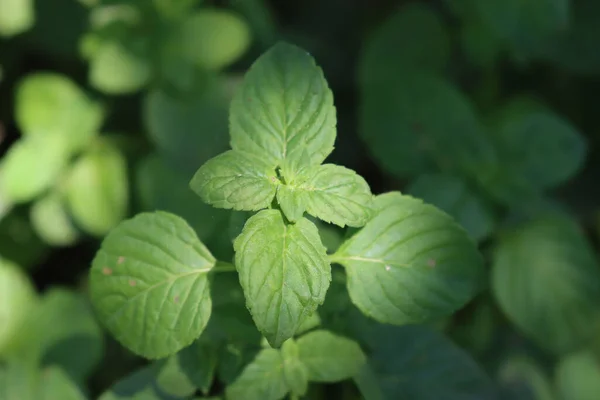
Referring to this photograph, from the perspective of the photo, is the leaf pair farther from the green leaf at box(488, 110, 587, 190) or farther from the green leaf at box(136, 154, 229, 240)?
the green leaf at box(488, 110, 587, 190)

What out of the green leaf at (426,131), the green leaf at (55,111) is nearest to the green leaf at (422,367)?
the green leaf at (426,131)

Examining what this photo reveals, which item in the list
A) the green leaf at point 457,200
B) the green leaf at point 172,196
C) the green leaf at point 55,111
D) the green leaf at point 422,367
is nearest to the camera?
the green leaf at point 422,367

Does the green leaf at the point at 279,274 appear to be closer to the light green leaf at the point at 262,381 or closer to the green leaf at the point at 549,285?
the light green leaf at the point at 262,381

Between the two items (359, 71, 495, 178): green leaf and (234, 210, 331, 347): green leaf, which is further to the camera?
(359, 71, 495, 178): green leaf

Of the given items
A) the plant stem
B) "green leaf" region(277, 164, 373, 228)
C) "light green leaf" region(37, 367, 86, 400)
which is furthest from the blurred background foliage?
"green leaf" region(277, 164, 373, 228)

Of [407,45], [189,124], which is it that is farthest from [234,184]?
[407,45]
